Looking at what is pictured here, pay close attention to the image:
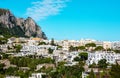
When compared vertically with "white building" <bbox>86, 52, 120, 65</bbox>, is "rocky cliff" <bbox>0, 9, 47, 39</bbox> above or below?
above

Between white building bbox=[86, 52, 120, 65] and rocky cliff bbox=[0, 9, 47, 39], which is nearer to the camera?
white building bbox=[86, 52, 120, 65]

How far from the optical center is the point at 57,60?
59.7 metres

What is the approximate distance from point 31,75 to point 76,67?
6.29 m

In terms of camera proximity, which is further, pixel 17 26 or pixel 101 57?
pixel 17 26

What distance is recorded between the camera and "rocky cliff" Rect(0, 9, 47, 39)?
370 ft

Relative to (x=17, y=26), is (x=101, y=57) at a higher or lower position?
lower

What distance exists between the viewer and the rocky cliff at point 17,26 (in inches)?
4436

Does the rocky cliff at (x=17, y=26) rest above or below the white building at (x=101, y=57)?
above

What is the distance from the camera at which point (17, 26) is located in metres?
123

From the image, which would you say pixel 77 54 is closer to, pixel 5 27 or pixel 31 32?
pixel 5 27

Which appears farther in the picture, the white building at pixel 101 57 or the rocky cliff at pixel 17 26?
the rocky cliff at pixel 17 26

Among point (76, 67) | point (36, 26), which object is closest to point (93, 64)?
point (76, 67)

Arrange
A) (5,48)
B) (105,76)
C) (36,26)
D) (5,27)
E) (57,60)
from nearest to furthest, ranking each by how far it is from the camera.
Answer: (105,76)
(57,60)
(5,48)
(5,27)
(36,26)

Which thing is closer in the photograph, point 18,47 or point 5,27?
point 18,47
